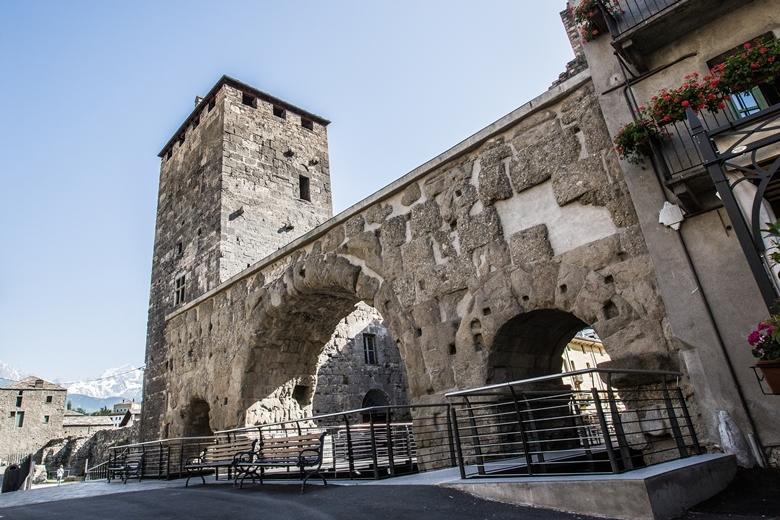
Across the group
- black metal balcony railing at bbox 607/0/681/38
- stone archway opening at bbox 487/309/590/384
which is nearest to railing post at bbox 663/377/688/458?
stone archway opening at bbox 487/309/590/384

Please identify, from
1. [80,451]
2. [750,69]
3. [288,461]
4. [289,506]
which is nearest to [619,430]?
[289,506]

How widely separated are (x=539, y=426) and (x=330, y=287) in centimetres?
420

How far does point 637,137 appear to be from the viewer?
4.69m

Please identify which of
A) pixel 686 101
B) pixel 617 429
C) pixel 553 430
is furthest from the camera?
pixel 553 430

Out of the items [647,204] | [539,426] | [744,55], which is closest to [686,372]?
[647,204]

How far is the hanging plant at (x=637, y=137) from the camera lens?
15.4 feet

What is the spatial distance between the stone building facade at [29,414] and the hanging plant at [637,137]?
4537 cm

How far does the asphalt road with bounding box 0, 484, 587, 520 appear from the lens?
3.48m

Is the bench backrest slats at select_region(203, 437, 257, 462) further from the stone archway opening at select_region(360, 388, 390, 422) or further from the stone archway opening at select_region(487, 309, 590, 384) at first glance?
the stone archway opening at select_region(360, 388, 390, 422)

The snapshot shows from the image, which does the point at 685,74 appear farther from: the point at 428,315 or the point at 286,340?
the point at 286,340

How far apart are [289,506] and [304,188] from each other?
1476 cm

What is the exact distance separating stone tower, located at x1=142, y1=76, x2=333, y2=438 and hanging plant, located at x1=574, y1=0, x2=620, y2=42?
1164 centimetres

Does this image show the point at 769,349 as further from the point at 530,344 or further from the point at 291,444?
the point at 291,444

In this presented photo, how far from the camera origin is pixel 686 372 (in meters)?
4.34
